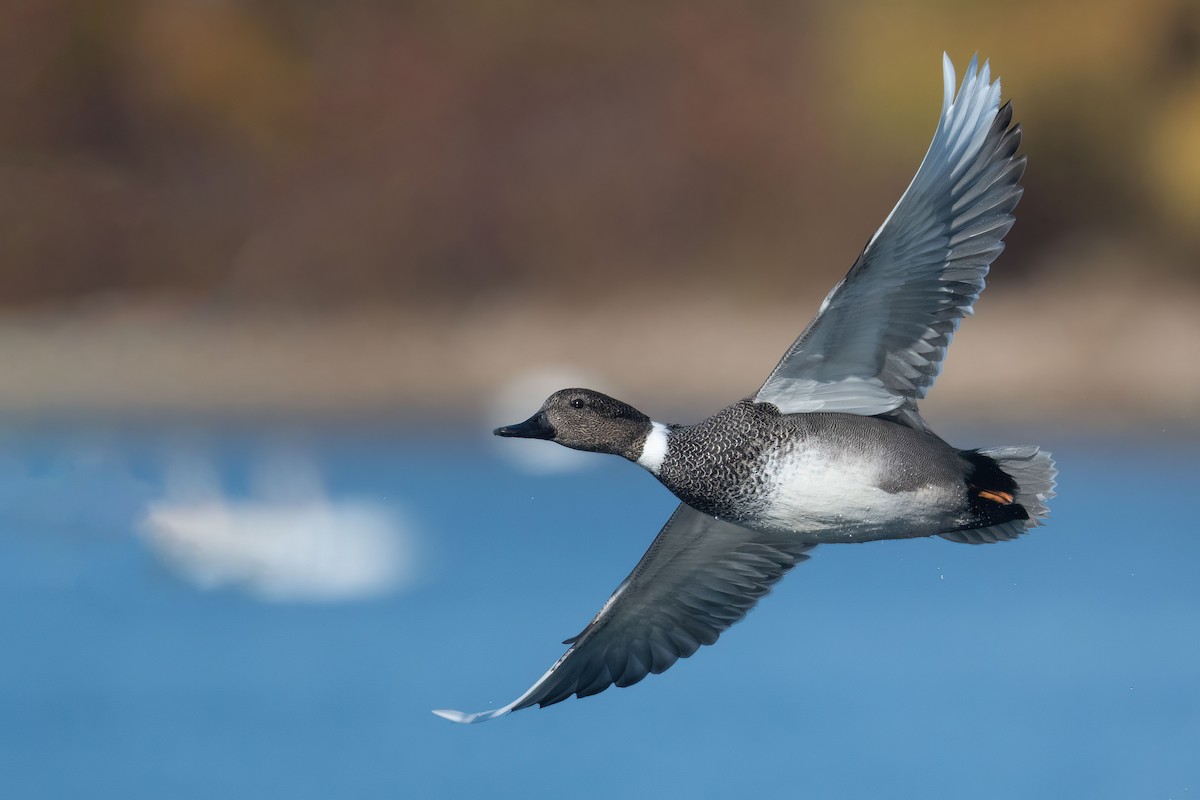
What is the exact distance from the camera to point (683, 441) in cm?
159

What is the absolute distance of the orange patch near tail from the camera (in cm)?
157

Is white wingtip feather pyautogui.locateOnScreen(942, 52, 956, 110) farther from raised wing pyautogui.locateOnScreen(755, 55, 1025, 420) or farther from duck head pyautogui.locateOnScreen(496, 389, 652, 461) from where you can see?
duck head pyautogui.locateOnScreen(496, 389, 652, 461)

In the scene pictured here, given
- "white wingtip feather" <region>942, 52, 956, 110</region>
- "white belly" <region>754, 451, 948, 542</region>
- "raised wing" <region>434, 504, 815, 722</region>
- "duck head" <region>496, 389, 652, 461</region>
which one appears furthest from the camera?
"raised wing" <region>434, 504, 815, 722</region>

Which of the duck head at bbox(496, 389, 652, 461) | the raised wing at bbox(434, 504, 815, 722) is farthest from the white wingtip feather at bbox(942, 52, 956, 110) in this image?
the raised wing at bbox(434, 504, 815, 722)

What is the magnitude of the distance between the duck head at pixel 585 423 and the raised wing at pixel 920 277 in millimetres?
179

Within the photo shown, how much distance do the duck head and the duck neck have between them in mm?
14

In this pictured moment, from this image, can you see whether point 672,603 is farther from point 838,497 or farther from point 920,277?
point 920,277

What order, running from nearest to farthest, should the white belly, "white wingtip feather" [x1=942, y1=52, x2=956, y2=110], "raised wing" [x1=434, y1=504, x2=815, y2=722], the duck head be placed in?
"white wingtip feather" [x1=942, y1=52, x2=956, y2=110] < the white belly < the duck head < "raised wing" [x1=434, y1=504, x2=815, y2=722]

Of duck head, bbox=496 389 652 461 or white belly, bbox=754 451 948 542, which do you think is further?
duck head, bbox=496 389 652 461

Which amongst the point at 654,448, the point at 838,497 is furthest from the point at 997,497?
the point at 654,448

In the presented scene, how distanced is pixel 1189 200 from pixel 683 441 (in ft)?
12.3

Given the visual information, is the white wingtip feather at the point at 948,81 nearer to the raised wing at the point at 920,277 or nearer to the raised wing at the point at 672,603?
the raised wing at the point at 920,277

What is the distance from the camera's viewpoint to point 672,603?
6.04 ft

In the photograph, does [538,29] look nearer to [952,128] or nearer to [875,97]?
[875,97]
